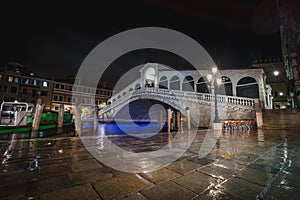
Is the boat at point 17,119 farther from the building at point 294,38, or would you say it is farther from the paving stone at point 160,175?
the building at point 294,38

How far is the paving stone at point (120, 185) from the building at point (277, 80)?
96.2ft

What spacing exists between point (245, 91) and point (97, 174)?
773 inches

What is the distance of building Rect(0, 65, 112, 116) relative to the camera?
89.5 ft

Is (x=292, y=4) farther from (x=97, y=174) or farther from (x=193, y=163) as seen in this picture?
(x=97, y=174)

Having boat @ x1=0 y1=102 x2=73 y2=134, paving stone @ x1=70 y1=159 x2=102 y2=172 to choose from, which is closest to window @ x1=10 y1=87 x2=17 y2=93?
boat @ x1=0 y1=102 x2=73 y2=134

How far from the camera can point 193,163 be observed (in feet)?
9.22

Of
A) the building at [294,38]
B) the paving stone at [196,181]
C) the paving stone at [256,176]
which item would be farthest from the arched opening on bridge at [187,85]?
the paving stone at [196,181]

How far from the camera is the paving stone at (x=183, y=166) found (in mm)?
2420

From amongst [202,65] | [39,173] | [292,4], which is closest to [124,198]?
[39,173]

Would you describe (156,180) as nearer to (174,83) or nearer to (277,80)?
(174,83)

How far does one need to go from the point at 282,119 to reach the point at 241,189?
12.7 m

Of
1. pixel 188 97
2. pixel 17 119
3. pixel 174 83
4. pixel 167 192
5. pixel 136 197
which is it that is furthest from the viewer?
pixel 174 83

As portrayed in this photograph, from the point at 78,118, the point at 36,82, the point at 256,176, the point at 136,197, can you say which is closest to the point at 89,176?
the point at 136,197

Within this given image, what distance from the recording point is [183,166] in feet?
8.62
